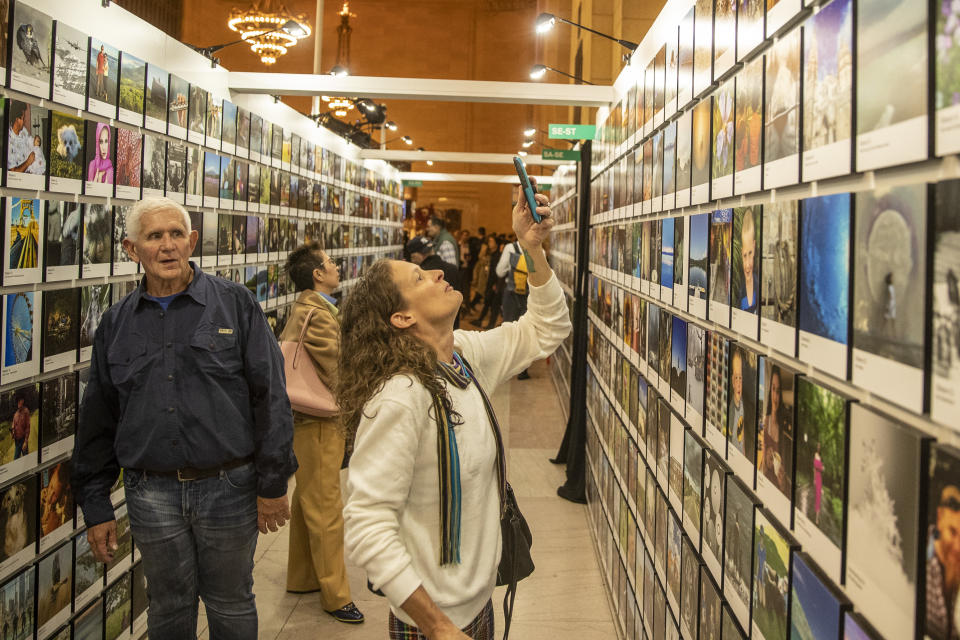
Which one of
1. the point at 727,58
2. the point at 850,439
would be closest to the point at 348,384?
the point at 850,439

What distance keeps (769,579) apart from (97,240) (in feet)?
9.58

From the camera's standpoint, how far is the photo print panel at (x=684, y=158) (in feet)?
7.83

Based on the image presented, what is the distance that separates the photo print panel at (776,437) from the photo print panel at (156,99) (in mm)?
3251

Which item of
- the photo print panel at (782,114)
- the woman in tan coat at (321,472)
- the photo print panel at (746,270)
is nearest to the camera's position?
the photo print panel at (782,114)

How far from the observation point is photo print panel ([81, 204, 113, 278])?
3.20m

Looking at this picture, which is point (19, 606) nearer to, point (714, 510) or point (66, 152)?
point (66, 152)

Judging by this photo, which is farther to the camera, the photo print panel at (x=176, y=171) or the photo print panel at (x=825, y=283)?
the photo print panel at (x=176, y=171)

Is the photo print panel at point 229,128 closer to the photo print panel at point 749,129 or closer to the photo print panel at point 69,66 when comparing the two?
the photo print panel at point 69,66

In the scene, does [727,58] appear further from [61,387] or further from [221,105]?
[221,105]

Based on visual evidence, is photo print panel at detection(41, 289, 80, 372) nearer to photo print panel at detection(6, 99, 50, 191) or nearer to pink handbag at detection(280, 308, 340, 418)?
photo print panel at detection(6, 99, 50, 191)

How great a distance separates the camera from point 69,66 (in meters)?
3.00

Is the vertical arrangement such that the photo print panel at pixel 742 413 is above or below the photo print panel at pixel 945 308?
below

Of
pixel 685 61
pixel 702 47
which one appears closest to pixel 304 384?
pixel 685 61

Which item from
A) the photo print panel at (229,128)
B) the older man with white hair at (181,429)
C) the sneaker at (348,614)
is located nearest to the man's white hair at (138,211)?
the older man with white hair at (181,429)
